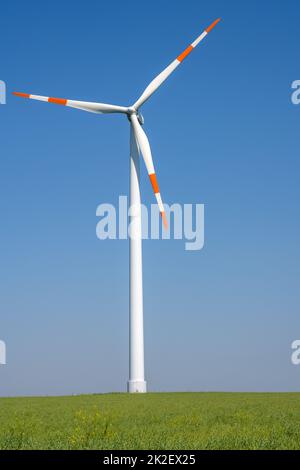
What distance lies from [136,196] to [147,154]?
372 cm

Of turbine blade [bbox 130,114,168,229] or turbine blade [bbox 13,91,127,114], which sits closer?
turbine blade [bbox 130,114,168,229]

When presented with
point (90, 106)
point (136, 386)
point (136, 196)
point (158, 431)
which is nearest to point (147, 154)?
point (136, 196)

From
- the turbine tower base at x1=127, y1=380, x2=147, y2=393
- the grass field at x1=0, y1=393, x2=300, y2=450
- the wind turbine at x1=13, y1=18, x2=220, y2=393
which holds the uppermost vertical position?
the wind turbine at x1=13, y1=18, x2=220, y2=393

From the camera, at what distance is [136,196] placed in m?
56.7

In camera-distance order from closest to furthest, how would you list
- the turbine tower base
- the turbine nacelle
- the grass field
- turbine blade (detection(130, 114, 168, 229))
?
the grass field < the turbine tower base < turbine blade (detection(130, 114, 168, 229)) < the turbine nacelle

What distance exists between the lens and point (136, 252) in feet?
179

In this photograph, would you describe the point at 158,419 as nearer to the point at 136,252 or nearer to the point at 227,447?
the point at 227,447

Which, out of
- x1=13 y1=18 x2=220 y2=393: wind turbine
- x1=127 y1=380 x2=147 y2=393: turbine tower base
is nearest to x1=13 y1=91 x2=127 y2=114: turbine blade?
x1=13 y1=18 x2=220 y2=393: wind turbine

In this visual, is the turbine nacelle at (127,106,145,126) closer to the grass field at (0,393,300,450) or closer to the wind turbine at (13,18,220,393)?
the wind turbine at (13,18,220,393)

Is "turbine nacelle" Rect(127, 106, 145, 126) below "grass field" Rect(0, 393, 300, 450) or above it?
above

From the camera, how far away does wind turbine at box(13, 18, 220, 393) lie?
54.0 metres

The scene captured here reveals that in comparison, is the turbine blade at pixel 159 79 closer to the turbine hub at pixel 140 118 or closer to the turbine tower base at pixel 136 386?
the turbine hub at pixel 140 118

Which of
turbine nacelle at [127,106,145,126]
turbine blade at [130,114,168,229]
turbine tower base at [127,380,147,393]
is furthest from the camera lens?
turbine nacelle at [127,106,145,126]
